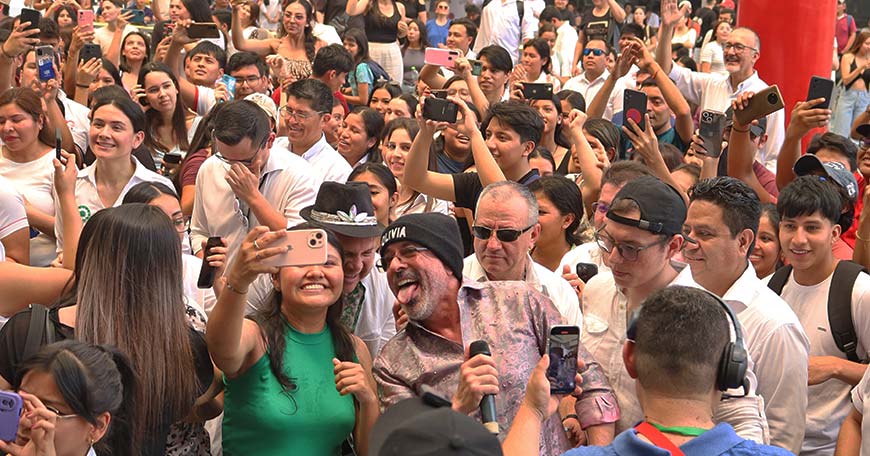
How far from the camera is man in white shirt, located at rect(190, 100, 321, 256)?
489 centimetres

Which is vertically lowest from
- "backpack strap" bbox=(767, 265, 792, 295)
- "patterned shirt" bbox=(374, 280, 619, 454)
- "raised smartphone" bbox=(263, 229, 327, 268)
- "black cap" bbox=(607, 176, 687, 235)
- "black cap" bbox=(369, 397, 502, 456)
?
"backpack strap" bbox=(767, 265, 792, 295)

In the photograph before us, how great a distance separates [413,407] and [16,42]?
557cm

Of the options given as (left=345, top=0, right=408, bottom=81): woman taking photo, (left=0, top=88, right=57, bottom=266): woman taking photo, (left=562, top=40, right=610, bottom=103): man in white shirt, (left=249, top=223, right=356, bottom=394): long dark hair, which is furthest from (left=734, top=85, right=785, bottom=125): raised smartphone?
(left=345, top=0, right=408, bottom=81): woman taking photo

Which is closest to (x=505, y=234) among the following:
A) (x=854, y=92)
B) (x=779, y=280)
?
(x=779, y=280)

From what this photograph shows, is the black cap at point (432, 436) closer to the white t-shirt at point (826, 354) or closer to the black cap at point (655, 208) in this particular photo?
the black cap at point (655, 208)

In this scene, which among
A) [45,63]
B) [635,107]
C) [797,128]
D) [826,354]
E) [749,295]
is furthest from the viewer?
[45,63]

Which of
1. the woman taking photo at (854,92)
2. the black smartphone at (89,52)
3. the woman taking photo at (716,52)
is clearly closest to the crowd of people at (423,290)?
the black smartphone at (89,52)

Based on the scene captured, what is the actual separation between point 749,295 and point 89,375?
212 cm

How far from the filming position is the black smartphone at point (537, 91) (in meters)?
7.32

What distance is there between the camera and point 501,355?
3.19 m

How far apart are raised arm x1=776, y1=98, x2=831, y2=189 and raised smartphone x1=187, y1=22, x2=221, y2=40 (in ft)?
14.3

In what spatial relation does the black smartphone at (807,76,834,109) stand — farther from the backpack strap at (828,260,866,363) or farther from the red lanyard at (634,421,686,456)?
the red lanyard at (634,421,686,456)

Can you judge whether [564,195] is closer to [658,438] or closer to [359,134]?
[359,134]

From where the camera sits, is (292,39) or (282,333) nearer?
(282,333)
